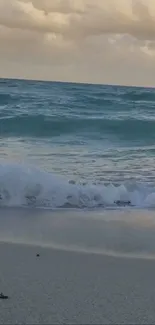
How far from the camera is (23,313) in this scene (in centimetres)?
329

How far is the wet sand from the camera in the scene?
10.8 feet

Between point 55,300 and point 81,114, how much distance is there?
58.0ft

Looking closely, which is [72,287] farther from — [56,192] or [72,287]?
[56,192]

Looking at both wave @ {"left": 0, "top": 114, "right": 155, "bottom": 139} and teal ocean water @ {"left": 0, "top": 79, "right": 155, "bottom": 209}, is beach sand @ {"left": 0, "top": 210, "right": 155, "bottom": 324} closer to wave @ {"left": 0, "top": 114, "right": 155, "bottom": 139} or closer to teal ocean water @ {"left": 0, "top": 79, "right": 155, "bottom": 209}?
teal ocean water @ {"left": 0, "top": 79, "right": 155, "bottom": 209}

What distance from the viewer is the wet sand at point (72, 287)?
10.8ft

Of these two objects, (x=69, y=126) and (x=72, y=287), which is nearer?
(x=72, y=287)

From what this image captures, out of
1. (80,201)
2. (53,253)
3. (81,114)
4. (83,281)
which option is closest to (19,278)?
(83,281)

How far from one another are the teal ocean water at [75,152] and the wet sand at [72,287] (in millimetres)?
2515

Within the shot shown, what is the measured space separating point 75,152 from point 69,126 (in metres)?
6.17

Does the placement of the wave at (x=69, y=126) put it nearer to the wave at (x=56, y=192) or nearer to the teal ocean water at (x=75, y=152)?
the teal ocean water at (x=75, y=152)

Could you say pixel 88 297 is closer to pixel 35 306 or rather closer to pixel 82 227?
pixel 35 306

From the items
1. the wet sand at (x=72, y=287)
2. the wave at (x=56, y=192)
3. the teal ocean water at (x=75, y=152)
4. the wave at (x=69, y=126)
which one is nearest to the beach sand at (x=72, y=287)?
the wet sand at (x=72, y=287)

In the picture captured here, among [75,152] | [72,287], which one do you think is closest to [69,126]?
[75,152]

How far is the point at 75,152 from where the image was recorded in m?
12.1
